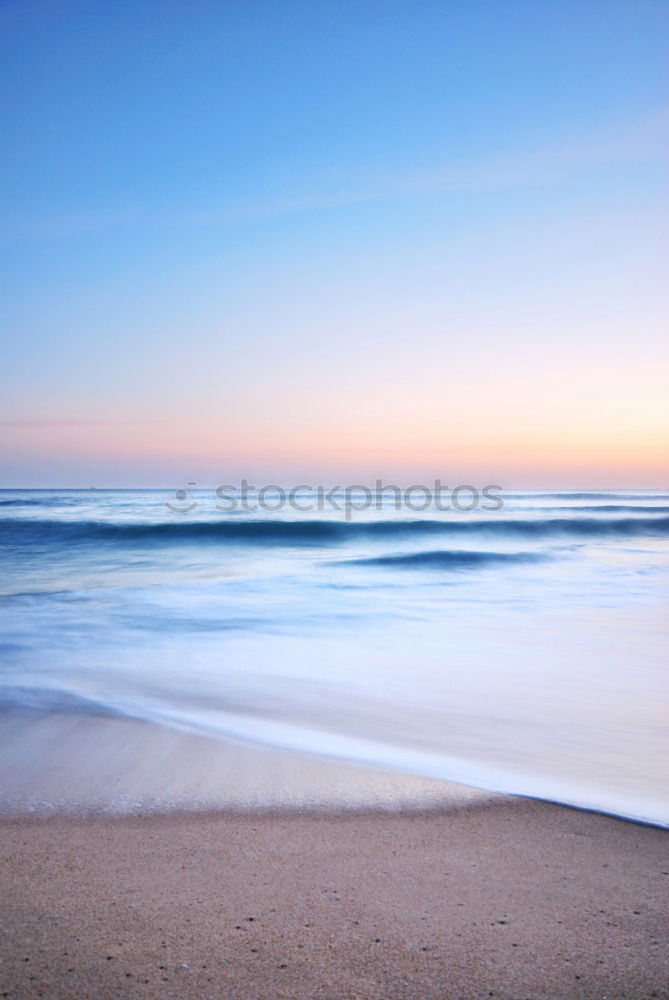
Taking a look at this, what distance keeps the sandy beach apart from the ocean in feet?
0.89

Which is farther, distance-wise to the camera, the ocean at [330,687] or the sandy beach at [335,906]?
the ocean at [330,687]

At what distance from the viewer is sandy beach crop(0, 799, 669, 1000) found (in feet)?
5.34

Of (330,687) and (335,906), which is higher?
(335,906)

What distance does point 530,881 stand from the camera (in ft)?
6.81

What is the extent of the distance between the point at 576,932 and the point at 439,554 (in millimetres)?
13381

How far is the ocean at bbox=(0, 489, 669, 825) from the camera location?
2.90 meters

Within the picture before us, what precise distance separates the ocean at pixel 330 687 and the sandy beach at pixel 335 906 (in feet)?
0.89

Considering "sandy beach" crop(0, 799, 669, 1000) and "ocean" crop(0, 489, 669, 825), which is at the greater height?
"sandy beach" crop(0, 799, 669, 1000)

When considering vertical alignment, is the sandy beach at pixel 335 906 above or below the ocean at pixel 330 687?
above

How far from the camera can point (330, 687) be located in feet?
15.6

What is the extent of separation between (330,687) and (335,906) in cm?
286

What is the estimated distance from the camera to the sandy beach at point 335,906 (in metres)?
1.63

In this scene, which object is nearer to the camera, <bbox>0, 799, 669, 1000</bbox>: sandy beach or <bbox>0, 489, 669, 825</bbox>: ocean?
<bbox>0, 799, 669, 1000</bbox>: sandy beach

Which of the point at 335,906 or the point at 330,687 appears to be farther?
the point at 330,687
